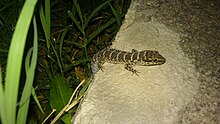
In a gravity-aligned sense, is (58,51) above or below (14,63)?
below

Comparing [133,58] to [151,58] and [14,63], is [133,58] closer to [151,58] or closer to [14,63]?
[151,58]

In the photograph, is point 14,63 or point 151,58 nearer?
point 14,63

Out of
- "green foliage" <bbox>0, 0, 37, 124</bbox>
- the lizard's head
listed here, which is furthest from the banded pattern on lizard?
"green foliage" <bbox>0, 0, 37, 124</bbox>

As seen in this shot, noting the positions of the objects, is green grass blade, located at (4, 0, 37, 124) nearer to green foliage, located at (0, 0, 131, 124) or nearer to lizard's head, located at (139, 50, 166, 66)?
green foliage, located at (0, 0, 131, 124)

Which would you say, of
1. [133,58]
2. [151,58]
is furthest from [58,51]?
[151,58]

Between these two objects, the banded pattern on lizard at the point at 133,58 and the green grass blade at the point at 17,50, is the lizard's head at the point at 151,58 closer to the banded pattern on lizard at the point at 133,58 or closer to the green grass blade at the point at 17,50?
the banded pattern on lizard at the point at 133,58

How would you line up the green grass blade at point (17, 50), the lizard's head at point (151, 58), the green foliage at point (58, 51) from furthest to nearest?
the green foliage at point (58, 51)
the lizard's head at point (151, 58)
the green grass blade at point (17, 50)

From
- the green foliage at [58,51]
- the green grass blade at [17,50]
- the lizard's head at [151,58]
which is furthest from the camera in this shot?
the green foliage at [58,51]

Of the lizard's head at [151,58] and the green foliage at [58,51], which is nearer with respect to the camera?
the lizard's head at [151,58]

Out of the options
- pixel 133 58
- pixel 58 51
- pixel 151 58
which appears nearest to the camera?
pixel 151 58

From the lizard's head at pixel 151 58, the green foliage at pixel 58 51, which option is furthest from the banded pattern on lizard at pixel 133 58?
the green foliage at pixel 58 51

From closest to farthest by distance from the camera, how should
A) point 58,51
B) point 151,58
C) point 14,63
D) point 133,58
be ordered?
point 14,63 < point 151,58 < point 133,58 < point 58,51

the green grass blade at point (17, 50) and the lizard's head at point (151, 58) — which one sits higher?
the green grass blade at point (17, 50)
